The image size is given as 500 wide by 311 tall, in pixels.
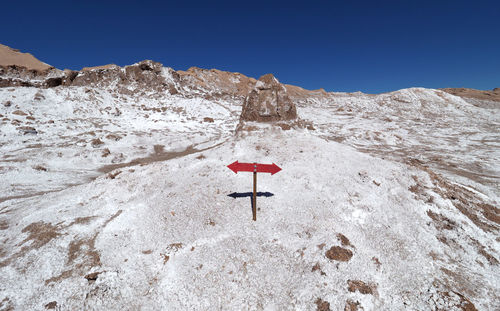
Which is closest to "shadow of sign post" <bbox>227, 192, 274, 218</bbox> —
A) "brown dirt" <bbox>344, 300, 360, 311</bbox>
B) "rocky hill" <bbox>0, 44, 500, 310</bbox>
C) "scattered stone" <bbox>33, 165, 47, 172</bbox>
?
"rocky hill" <bbox>0, 44, 500, 310</bbox>

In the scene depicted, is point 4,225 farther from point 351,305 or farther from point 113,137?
point 113,137

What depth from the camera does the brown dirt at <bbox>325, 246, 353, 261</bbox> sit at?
6.36m

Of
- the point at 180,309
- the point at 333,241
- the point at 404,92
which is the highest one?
the point at 404,92

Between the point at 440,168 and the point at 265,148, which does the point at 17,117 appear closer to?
the point at 265,148

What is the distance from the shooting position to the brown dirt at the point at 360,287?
5.53 m

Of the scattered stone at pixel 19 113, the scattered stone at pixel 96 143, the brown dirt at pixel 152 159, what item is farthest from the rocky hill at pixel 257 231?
the scattered stone at pixel 19 113

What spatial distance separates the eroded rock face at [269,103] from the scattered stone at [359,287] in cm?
1077

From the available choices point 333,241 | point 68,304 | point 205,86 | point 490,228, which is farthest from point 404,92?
point 68,304

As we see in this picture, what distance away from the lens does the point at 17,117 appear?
27859 mm

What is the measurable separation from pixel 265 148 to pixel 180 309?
30.4ft

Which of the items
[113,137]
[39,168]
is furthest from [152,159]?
[39,168]

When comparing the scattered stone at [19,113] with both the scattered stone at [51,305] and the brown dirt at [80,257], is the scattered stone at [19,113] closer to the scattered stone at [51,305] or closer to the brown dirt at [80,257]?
the brown dirt at [80,257]

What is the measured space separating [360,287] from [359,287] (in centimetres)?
3

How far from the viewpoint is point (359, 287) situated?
5.61 metres
